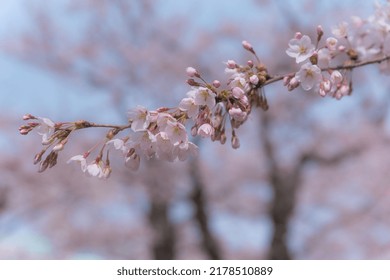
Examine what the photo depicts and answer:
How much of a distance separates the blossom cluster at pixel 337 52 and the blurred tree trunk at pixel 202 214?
26.7 ft

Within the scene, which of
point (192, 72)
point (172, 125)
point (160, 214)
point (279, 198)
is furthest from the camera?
point (160, 214)

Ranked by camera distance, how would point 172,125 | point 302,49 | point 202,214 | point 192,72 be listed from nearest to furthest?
point 172,125, point 192,72, point 302,49, point 202,214

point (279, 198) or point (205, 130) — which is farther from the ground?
point (279, 198)

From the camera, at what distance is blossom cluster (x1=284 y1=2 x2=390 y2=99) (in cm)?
133

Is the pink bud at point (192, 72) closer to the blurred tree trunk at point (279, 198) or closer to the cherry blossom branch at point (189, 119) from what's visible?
the cherry blossom branch at point (189, 119)

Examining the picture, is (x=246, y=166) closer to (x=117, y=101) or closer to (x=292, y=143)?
(x=292, y=143)

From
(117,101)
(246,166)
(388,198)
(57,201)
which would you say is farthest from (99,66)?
(388,198)

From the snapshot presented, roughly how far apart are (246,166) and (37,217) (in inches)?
200

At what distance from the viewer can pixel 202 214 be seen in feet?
32.7

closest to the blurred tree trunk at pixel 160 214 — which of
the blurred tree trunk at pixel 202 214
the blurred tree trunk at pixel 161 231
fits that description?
the blurred tree trunk at pixel 161 231

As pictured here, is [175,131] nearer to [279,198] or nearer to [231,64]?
[231,64]

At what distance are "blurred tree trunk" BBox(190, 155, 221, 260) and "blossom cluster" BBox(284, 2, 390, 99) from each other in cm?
813

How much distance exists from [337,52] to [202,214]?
846 centimetres

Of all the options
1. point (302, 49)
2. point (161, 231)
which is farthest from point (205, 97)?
point (161, 231)
